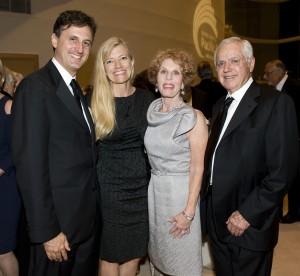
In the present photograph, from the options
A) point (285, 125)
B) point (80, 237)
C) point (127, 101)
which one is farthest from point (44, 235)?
point (285, 125)

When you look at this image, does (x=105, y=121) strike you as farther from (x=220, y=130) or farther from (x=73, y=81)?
(x=220, y=130)

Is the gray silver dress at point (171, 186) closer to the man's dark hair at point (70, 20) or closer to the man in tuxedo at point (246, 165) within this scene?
the man in tuxedo at point (246, 165)

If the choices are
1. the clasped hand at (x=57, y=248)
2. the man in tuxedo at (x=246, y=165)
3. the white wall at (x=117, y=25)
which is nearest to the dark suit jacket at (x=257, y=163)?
the man in tuxedo at (x=246, y=165)

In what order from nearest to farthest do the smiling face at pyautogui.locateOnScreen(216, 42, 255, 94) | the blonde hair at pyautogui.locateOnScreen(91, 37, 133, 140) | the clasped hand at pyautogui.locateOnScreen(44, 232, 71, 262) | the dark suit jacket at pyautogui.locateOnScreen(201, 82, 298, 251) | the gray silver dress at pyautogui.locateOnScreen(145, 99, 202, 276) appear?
the clasped hand at pyautogui.locateOnScreen(44, 232, 71, 262) < the dark suit jacket at pyautogui.locateOnScreen(201, 82, 298, 251) < the smiling face at pyautogui.locateOnScreen(216, 42, 255, 94) < the gray silver dress at pyautogui.locateOnScreen(145, 99, 202, 276) < the blonde hair at pyautogui.locateOnScreen(91, 37, 133, 140)

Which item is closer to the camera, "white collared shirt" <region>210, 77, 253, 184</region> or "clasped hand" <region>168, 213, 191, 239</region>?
"white collared shirt" <region>210, 77, 253, 184</region>

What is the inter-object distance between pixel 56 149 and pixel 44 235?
45 centimetres

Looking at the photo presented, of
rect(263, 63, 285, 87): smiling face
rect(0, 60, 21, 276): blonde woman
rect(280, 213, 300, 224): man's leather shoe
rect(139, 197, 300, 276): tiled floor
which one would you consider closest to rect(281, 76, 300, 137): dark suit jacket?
rect(263, 63, 285, 87): smiling face

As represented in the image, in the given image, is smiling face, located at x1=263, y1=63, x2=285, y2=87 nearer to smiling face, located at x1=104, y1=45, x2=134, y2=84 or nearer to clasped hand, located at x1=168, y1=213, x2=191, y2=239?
smiling face, located at x1=104, y1=45, x2=134, y2=84

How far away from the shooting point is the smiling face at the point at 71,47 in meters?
1.94

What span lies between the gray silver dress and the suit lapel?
0.86ft

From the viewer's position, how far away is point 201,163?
7.22 ft

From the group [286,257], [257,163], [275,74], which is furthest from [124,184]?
[275,74]

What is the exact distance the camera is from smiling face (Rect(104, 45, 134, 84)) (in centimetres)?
243

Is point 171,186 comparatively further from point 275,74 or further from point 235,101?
point 275,74
